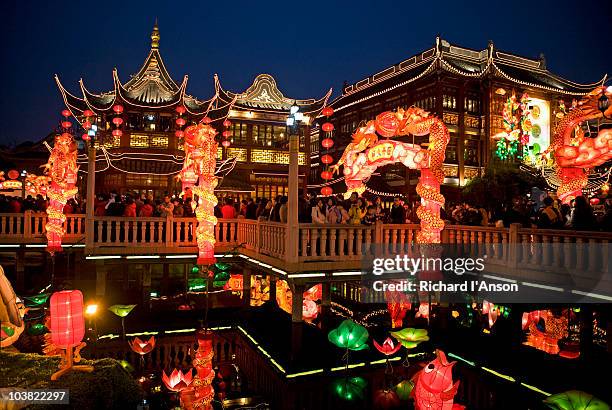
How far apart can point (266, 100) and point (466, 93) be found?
11463 millimetres

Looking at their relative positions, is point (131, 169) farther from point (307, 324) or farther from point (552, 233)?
point (552, 233)

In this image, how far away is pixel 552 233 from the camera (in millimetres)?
7020

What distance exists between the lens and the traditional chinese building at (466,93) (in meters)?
25.8

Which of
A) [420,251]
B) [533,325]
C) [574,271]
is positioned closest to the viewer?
[574,271]

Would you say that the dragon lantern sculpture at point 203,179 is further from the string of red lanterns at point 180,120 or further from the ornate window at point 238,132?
the ornate window at point 238,132

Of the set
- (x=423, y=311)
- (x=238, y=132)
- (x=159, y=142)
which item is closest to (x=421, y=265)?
(x=423, y=311)

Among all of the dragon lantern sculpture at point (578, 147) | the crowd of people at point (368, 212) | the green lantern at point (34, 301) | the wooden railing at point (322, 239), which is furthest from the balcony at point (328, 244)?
the dragon lantern sculpture at point (578, 147)

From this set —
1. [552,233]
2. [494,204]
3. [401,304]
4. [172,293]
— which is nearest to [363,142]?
[401,304]

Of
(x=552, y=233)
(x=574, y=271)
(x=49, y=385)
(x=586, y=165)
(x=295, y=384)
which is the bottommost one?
(x=295, y=384)

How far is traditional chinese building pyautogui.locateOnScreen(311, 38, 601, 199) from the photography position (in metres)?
25.8

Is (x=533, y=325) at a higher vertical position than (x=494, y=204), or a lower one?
lower

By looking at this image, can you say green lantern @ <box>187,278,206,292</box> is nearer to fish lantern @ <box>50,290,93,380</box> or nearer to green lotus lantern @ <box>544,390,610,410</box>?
fish lantern @ <box>50,290,93,380</box>

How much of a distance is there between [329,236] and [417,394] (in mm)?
3726

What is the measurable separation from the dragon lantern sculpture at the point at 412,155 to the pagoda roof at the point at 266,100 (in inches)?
637
